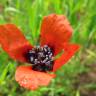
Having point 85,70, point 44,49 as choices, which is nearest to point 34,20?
point 44,49

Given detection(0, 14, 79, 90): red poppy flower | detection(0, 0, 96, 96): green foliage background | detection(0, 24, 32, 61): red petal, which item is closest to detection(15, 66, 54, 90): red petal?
detection(0, 14, 79, 90): red poppy flower

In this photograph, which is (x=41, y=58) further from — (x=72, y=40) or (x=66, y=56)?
(x=72, y=40)

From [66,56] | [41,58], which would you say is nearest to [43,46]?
[41,58]

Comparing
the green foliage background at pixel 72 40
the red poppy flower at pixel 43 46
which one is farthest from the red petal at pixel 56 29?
the green foliage background at pixel 72 40

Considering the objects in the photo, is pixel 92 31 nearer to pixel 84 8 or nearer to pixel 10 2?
pixel 84 8

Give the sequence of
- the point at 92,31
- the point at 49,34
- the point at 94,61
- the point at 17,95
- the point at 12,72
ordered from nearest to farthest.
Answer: the point at 49,34 → the point at 12,72 → the point at 17,95 → the point at 92,31 → the point at 94,61

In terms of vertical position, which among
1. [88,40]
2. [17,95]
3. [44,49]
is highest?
[44,49]

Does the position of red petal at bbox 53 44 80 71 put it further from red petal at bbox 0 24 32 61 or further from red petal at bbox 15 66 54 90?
red petal at bbox 0 24 32 61
